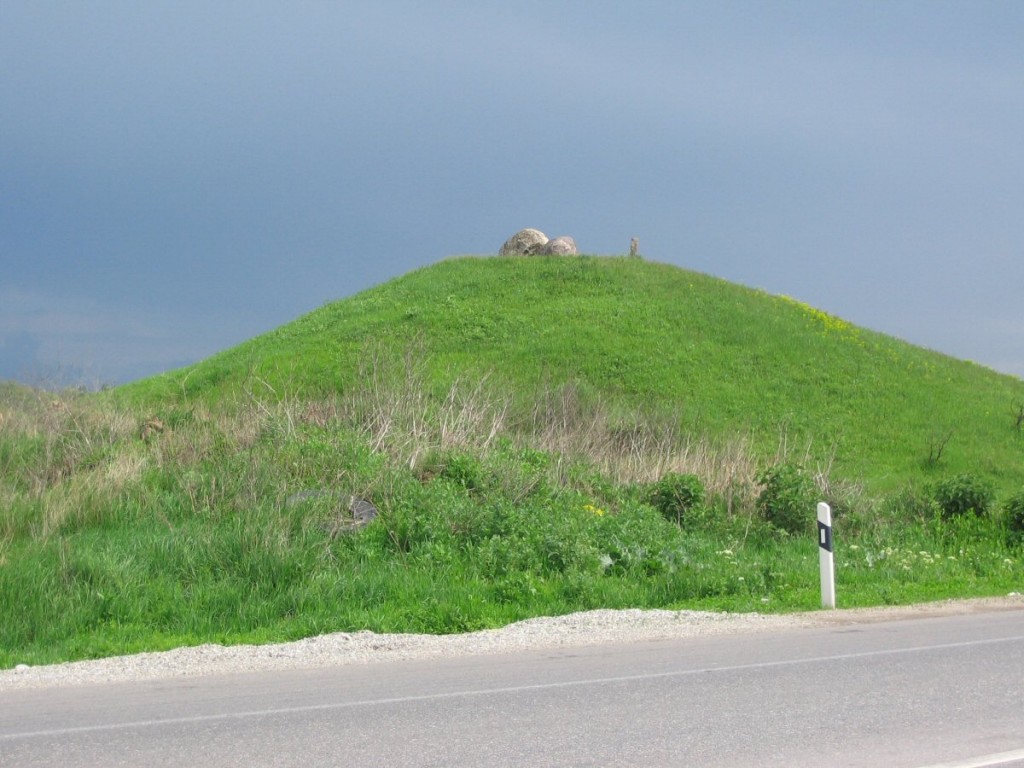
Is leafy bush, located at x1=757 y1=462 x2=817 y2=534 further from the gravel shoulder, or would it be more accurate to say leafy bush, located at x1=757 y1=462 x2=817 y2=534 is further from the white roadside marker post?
the white roadside marker post

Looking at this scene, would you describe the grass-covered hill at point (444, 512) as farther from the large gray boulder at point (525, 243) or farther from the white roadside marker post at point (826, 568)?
the large gray boulder at point (525, 243)

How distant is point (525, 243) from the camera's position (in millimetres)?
52656

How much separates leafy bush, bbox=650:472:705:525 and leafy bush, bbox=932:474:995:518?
4.81m

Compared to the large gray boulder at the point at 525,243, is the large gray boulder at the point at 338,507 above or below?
below

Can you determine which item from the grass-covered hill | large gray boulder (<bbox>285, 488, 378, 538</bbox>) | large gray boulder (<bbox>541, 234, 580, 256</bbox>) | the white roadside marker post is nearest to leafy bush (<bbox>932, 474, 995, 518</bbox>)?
the grass-covered hill

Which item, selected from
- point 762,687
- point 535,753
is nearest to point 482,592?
point 762,687

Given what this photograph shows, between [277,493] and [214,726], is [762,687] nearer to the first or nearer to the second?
[214,726]

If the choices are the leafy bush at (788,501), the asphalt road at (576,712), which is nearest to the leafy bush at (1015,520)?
the leafy bush at (788,501)

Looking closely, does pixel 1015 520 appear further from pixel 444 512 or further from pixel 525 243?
pixel 525 243

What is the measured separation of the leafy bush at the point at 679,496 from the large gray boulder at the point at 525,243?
34242 mm

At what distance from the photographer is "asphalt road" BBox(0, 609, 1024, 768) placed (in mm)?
5932

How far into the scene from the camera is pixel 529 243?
52562mm

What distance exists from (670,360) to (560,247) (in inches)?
597

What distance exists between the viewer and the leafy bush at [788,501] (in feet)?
60.1
